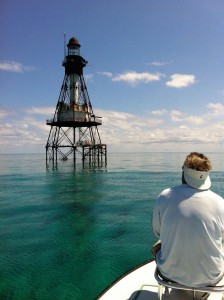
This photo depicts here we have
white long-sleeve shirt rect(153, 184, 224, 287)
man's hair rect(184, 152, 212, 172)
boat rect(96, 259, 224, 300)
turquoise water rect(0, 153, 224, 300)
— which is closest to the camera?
white long-sleeve shirt rect(153, 184, 224, 287)

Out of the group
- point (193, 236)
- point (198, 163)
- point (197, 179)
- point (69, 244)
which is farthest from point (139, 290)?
point (69, 244)

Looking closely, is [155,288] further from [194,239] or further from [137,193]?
[137,193]

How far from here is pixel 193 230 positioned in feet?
9.40

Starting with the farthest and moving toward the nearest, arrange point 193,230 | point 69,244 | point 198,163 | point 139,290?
1. point 69,244
2. point 139,290
3. point 198,163
4. point 193,230

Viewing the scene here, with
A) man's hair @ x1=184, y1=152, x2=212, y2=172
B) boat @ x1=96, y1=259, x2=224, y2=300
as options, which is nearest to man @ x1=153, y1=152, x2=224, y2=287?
man's hair @ x1=184, y1=152, x2=212, y2=172

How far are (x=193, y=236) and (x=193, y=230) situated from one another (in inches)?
2.5

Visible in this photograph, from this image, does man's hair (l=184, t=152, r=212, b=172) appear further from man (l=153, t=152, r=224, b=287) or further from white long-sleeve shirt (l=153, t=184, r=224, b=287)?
white long-sleeve shirt (l=153, t=184, r=224, b=287)

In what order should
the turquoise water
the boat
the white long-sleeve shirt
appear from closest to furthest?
the white long-sleeve shirt, the boat, the turquoise water

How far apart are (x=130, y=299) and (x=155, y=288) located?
1.48 feet

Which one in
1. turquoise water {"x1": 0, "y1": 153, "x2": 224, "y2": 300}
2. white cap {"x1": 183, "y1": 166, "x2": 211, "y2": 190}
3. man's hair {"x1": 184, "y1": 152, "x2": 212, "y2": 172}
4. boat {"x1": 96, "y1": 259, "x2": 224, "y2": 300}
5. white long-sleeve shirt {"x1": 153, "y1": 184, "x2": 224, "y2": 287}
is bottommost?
turquoise water {"x1": 0, "y1": 153, "x2": 224, "y2": 300}

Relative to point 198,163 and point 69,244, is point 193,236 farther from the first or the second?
point 69,244

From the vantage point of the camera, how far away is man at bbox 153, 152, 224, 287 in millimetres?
2861

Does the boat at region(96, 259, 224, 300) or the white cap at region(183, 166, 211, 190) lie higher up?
the white cap at region(183, 166, 211, 190)

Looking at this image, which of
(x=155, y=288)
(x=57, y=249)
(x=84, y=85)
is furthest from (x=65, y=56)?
(x=155, y=288)
